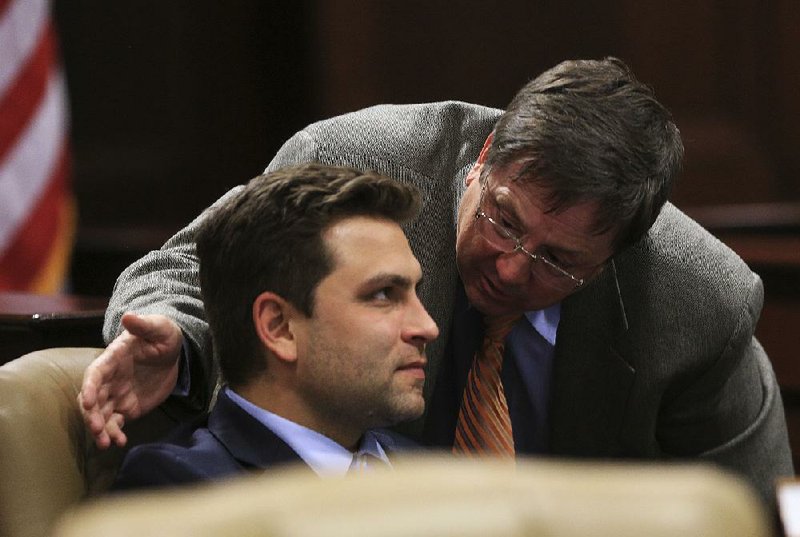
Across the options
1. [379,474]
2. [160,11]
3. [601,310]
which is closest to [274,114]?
[160,11]

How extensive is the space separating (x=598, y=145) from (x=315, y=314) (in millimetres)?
450

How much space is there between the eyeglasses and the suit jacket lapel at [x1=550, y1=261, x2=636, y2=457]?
14 cm

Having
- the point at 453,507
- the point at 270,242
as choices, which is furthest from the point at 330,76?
the point at 453,507

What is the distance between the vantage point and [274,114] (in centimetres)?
369

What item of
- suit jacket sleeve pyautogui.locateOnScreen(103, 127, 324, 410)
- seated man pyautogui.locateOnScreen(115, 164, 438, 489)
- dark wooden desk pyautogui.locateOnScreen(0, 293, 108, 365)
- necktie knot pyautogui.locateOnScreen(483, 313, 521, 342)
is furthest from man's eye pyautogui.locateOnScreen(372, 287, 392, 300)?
dark wooden desk pyautogui.locateOnScreen(0, 293, 108, 365)

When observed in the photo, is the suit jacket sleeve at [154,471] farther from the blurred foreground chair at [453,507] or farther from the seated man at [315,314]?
the blurred foreground chair at [453,507]

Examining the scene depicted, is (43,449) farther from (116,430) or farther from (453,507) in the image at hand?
(453,507)

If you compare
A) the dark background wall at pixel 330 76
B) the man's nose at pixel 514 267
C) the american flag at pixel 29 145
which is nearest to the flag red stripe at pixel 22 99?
the american flag at pixel 29 145

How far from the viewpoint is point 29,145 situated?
130 inches

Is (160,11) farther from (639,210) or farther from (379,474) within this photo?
(379,474)

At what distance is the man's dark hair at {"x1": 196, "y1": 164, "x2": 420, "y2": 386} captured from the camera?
5.01 ft

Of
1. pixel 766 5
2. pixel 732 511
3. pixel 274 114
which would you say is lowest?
pixel 274 114

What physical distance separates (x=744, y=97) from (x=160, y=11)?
164 centimetres

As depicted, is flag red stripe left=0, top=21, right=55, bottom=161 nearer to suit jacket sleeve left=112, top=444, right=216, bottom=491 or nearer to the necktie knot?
the necktie knot
